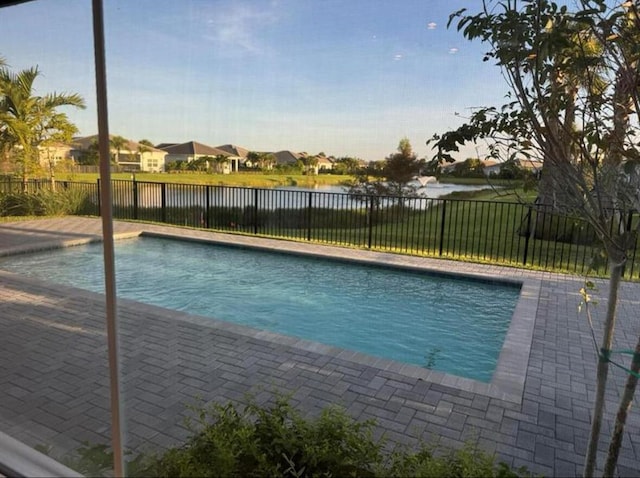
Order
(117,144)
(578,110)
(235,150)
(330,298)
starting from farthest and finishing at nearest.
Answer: (235,150)
(330,298)
(117,144)
(578,110)

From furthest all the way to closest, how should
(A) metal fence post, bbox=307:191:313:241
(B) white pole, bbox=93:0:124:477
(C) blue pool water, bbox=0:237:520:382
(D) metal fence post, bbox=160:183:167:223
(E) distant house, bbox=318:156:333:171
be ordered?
1. (A) metal fence post, bbox=307:191:313:241
2. (D) metal fence post, bbox=160:183:167:223
3. (E) distant house, bbox=318:156:333:171
4. (C) blue pool water, bbox=0:237:520:382
5. (B) white pole, bbox=93:0:124:477

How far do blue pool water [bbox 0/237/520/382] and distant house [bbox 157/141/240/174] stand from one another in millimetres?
758

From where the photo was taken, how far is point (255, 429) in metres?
1.83

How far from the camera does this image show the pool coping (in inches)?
108

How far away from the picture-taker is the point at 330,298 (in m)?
5.30

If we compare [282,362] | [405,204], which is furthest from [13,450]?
[405,204]

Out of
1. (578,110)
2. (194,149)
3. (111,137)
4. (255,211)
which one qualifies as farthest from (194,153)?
(255,211)

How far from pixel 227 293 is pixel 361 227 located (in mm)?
3233

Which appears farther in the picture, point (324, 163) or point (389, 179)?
point (389, 179)

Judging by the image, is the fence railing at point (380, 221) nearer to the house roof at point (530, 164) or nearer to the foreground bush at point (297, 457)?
the house roof at point (530, 164)

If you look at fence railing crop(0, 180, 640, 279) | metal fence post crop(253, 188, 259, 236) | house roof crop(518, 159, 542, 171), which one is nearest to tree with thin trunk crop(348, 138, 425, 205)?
fence railing crop(0, 180, 640, 279)

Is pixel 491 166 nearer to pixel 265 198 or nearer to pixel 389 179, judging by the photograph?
pixel 389 179

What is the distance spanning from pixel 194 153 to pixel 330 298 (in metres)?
2.18

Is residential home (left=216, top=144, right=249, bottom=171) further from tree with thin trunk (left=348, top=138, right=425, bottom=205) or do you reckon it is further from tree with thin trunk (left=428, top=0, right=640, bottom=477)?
tree with thin trunk (left=428, top=0, right=640, bottom=477)
